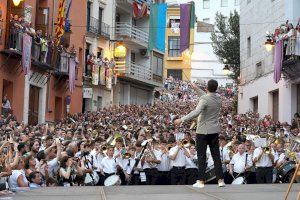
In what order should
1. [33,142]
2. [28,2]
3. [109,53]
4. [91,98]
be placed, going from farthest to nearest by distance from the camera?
[109,53], [91,98], [28,2], [33,142]

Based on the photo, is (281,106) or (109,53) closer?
(281,106)

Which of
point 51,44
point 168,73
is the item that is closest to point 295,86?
point 51,44

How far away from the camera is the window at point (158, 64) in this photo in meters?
60.7

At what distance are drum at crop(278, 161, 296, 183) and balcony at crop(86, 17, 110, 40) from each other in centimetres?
3049

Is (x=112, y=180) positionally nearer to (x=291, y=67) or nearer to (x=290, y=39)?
(x=290, y=39)

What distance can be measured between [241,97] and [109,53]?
10.9 metres

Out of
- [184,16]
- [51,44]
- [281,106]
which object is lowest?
[281,106]

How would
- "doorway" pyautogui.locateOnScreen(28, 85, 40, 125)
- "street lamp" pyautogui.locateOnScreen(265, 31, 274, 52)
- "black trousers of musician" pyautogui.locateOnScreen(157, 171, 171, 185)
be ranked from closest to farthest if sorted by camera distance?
"black trousers of musician" pyautogui.locateOnScreen(157, 171, 171, 185) → "street lamp" pyautogui.locateOnScreen(265, 31, 274, 52) → "doorway" pyautogui.locateOnScreen(28, 85, 40, 125)

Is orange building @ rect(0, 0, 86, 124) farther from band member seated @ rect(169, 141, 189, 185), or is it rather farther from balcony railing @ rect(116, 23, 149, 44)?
band member seated @ rect(169, 141, 189, 185)

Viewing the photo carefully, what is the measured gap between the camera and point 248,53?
4319 cm

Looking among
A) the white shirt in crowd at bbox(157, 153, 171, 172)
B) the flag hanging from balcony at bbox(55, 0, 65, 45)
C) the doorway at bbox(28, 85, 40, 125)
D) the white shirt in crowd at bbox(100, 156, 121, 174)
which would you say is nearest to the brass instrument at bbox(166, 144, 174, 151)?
the white shirt in crowd at bbox(157, 153, 171, 172)

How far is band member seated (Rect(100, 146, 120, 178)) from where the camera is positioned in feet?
55.5

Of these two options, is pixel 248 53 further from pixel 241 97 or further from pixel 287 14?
pixel 287 14

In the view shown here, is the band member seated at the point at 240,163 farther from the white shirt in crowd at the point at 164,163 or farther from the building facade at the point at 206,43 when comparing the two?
the building facade at the point at 206,43
